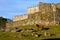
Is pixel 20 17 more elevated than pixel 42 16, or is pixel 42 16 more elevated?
pixel 42 16

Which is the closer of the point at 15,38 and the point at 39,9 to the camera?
the point at 15,38

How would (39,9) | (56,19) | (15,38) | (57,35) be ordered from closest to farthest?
(15,38) → (57,35) → (56,19) → (39,9)

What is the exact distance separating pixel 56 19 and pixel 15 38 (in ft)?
76.5

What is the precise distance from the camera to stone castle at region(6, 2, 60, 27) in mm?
58312

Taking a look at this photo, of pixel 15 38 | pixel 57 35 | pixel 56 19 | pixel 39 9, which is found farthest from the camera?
pixel 39 9

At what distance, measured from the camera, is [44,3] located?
65.0 meters

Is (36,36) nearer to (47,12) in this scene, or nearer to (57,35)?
(57,35)

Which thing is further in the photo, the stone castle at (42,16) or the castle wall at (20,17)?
the castle wall at (20,17)

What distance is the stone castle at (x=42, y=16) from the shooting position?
58.3 metres

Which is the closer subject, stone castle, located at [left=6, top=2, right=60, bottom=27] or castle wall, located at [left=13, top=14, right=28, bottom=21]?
stone castle, located at [left=6, top=2, right=60, bottom=27]

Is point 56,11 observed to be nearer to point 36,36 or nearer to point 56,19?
point 56,19

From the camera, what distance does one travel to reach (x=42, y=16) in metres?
61.0

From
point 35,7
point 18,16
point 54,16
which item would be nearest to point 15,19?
point 18,16

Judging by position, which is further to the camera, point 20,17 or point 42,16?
point 20,17
